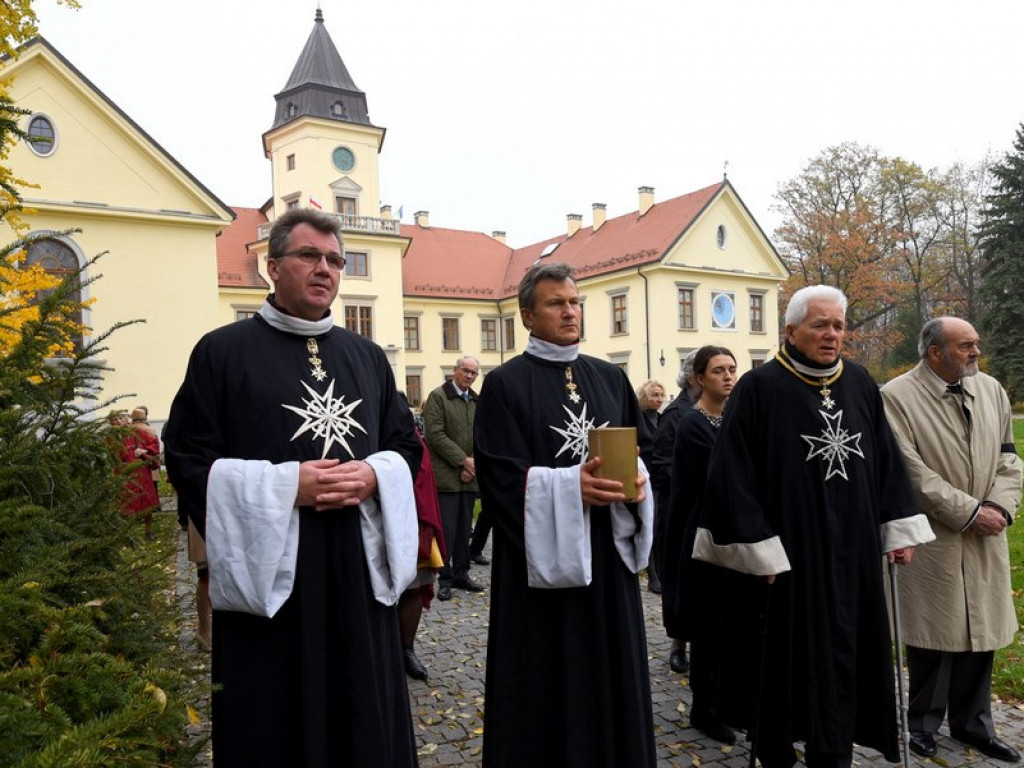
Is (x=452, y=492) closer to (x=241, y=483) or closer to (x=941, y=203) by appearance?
(x=241, y=483)

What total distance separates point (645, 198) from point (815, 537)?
3891 centimetres

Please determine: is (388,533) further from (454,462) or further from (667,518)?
(454,462)

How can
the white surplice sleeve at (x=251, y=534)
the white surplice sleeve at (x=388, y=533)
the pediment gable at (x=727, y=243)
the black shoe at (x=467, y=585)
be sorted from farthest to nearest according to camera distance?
the pediment gable at (x=727, y=243) → the black shoe at (x=467, y=585) → the white surplice sleeve at (x=388, y=533) → the white surplice sleeve at (x=251, y=534)

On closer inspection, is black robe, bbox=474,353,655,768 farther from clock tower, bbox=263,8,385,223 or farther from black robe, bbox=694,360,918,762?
clock tower, bbox=263,8,385,223

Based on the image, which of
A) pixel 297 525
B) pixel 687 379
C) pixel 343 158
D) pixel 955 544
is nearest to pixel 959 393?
pixel 955 544

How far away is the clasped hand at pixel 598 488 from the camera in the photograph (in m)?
2.99

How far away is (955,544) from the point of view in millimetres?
4125

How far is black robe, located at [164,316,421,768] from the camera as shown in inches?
103

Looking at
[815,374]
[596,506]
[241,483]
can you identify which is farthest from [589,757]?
[815,374]

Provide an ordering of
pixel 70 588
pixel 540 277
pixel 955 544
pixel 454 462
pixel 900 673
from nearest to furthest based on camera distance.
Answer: pixel 70 588
pixel 540 277
pixel 900 673
pixel 955 544
pixel 454 462

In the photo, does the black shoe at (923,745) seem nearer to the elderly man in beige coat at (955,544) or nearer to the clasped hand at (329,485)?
the elderly man in beige coat at (955,544)

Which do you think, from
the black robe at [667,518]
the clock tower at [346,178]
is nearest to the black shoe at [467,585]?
the black robe at [667,518]

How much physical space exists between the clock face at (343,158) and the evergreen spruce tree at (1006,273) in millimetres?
28396

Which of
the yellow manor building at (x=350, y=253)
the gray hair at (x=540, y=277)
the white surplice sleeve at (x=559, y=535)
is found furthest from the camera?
the yellow manor building at (x=350, y=253)
